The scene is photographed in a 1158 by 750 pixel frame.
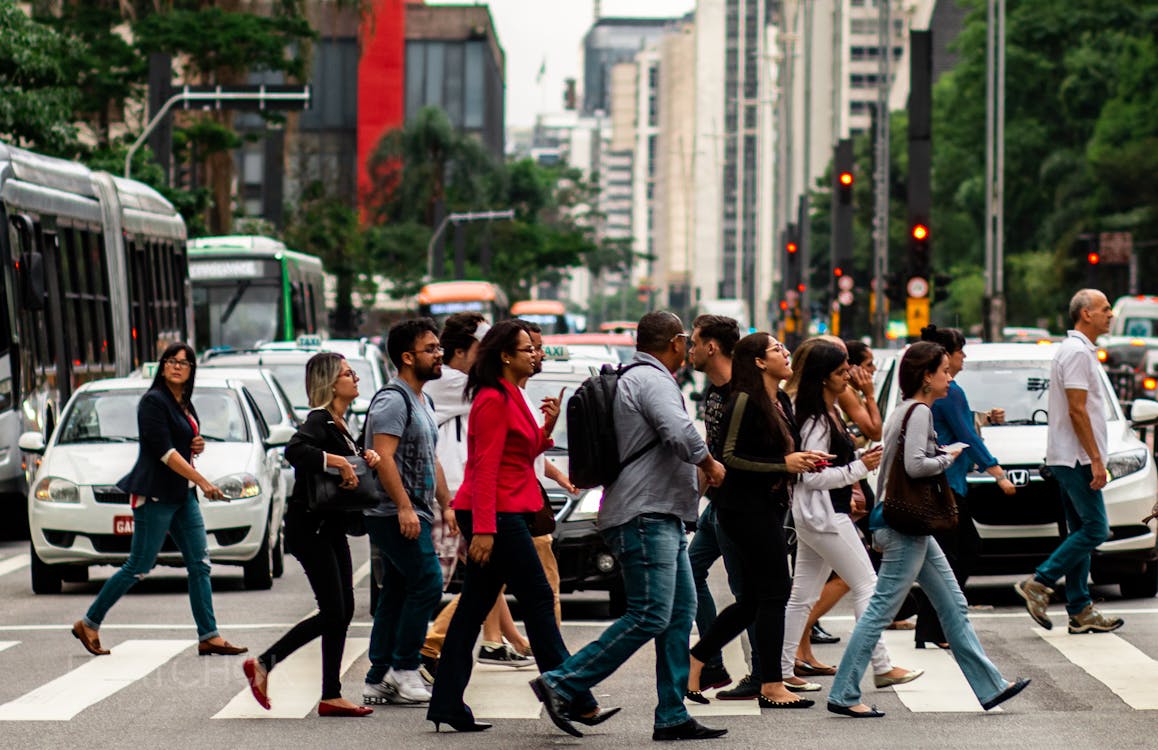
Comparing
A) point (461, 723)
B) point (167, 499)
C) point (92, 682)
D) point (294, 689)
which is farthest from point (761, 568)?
point (167, 499)

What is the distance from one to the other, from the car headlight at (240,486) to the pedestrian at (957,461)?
563 centimetres

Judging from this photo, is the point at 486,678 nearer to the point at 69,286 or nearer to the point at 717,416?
the point at 717,416

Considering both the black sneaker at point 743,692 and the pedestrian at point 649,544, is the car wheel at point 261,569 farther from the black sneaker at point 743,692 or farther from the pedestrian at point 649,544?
the pedestrian at point 649,544

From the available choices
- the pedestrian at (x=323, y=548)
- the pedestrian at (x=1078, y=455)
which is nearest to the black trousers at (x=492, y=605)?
the pedestrian at (x=323, y=548)

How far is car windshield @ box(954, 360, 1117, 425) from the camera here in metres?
14.8

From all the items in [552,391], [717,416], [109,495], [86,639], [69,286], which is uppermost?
[69,286]

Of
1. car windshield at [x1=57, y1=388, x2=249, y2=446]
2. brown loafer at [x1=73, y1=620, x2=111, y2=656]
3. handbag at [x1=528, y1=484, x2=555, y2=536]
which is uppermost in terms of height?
handbag at [x1=528, y1=484, x2=555, y2=536]

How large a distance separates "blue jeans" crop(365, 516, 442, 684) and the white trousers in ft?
5.35

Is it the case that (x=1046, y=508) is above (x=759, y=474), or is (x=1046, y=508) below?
below

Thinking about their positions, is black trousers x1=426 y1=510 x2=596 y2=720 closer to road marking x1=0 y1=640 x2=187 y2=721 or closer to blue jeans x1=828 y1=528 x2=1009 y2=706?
blue jeans x1=828 y1=528 x2=1009 y2=706

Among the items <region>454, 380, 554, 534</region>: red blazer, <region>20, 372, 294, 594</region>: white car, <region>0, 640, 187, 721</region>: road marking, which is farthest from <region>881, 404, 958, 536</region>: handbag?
<region>20, 372, 294, 594</region>: white car

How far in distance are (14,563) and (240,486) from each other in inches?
143

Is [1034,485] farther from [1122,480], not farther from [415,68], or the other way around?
[415,68]

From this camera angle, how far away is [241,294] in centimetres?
3641
